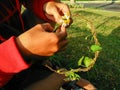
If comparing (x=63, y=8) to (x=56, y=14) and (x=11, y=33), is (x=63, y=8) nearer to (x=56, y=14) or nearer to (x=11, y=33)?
(x=56, y=14)

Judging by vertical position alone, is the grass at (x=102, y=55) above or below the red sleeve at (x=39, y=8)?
below

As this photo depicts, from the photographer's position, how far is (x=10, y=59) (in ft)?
6.01

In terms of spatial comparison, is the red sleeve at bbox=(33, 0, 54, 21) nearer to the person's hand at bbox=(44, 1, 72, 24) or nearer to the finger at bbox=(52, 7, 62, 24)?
the person's hand at bbox=(44, 1, 72, 24)

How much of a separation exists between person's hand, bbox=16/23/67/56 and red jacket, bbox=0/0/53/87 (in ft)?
0.21

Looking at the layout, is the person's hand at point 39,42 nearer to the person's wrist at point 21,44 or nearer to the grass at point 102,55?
the person's wrist at point 21,44

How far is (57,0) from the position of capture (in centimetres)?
285

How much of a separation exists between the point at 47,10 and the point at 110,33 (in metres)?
3.56

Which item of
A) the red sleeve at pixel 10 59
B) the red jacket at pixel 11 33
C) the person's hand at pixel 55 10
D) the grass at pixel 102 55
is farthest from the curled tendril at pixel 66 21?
the grass at pixel 102 55

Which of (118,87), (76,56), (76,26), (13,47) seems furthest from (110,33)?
(13,47)

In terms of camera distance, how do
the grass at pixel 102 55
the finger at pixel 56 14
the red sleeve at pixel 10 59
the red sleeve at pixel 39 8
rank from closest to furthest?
the red sleeve at pixel 10 59 < the finger at pixel 56 14 < the red sleeve at pixel 39 8 < the grass at pixel 102 55

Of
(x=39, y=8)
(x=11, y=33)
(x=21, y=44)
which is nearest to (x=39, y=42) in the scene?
(x=21, y=44)

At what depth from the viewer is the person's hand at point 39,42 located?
1.85 metres

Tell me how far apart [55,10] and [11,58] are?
0.86 m

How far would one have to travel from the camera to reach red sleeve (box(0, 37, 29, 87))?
180 centimetres
